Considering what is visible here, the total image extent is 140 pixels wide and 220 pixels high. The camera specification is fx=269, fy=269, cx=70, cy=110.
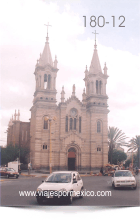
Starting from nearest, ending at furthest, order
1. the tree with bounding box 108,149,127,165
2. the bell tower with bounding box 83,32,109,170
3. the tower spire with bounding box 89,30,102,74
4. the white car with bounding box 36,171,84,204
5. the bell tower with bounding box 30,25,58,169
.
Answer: the white car with bounding box 36,171,84,204, the bell tower with bounding box 30,25,58,169, the bell tower with bounding box 83,32,109,170, the tower spire with bounding box 89,30,102,74, the tree with bounding box 108,149,127,165

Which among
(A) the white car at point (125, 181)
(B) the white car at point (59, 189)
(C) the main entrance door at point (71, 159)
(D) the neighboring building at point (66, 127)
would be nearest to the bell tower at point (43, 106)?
(D) the neighboring building at point (66, 127)

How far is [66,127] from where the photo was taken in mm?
51344

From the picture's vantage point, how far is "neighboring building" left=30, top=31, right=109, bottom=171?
49375 millimetres

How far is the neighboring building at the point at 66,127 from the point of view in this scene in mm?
49375

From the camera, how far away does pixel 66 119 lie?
51531 millimetres

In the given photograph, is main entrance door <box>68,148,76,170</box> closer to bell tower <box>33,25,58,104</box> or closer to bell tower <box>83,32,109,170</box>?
bell tower <box>83,32,109,170</box>

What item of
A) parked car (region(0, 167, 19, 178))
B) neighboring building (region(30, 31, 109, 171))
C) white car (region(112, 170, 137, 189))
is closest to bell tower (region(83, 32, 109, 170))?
neighboring building (region(30, 31, 109, 171))

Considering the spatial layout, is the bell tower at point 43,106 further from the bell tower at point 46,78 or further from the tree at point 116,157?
the tree at point 116,157

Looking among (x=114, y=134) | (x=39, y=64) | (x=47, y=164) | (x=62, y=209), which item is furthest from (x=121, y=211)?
(x=114, y=134)

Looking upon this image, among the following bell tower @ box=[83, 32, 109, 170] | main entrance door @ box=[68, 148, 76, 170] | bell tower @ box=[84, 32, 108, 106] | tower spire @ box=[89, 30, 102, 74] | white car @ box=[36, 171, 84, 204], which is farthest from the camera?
tower spire @ box=[89, 30, 102, 74]

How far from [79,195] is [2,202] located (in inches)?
157

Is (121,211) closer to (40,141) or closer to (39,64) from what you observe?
(40,141)

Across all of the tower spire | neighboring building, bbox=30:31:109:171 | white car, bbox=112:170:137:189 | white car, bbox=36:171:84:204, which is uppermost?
the tower spire

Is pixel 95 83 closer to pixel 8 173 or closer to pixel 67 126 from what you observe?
pixel 67 126
